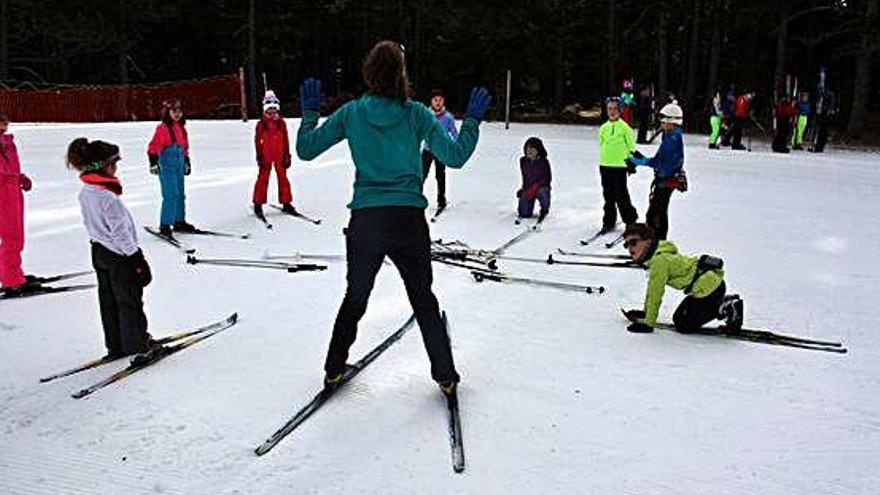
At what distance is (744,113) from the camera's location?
16781 millimetres

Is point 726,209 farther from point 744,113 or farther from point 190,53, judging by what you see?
point 190,53

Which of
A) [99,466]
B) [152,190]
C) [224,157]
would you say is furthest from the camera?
[224,157]

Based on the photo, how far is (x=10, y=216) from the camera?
18.1 ft

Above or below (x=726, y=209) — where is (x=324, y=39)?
above

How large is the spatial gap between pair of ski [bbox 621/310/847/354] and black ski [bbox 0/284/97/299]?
4.39 metres

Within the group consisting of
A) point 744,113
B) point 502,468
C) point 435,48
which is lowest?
point 502,468

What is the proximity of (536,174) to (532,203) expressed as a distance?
0.36 metres

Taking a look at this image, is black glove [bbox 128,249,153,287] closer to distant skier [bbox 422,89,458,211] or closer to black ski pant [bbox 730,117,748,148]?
distant skier [bbox 422,89,458,211]

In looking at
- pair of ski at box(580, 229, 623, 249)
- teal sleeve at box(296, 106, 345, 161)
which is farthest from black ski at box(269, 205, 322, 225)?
teal sleeve at box(296, 106, 345, 161)

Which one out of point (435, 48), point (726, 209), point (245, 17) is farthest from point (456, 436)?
point (245, 17)

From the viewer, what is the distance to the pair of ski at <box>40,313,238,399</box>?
393 cm

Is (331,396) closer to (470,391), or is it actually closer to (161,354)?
(470,391)

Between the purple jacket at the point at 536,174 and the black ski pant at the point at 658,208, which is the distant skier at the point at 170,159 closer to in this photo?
the purple jacket at the point at 536,174

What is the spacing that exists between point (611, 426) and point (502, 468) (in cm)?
69
